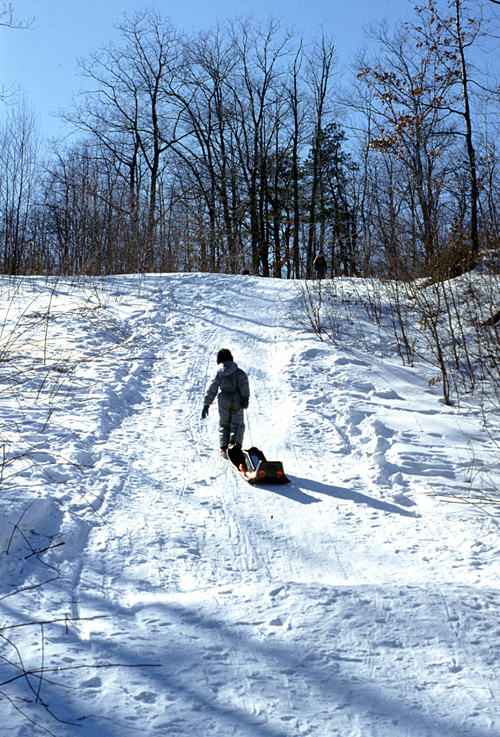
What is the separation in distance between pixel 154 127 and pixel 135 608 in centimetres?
3198

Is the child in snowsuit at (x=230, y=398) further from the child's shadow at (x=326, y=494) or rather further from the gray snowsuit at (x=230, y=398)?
the child's shadow at (x=326, y=494)

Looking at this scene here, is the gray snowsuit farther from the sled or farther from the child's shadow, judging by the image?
the child's shadow

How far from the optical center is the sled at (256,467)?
5.66 m

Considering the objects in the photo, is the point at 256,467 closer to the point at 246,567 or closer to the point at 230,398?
the point at 230,398

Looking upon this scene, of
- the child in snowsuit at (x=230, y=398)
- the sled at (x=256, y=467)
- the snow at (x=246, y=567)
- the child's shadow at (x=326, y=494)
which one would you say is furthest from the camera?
the child in snowsuit at (x=230, y=398)

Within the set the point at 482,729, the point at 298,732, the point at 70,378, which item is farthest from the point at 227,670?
the point at 70,378

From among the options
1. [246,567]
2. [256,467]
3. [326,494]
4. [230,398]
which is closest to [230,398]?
[230,398]

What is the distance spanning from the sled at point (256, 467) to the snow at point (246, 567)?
139 millimetres

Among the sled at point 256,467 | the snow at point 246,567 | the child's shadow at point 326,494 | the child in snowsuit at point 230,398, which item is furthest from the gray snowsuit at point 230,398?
the child's shadow at point 326,494

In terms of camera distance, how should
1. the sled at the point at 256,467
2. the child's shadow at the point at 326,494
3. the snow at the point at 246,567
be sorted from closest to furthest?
1. the snow at the point at 246,567
2. the child's shadow at the point at 326,494
3. the sled at the point at 256,467

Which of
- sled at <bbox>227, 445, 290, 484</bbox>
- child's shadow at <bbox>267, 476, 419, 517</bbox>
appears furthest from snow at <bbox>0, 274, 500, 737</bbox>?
sled at <bbox>227, 445, 290, 484</bbox>

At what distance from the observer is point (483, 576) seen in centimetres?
393

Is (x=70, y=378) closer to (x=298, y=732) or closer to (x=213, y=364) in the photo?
(x=213, y=364)

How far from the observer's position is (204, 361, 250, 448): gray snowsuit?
696 centimetres
